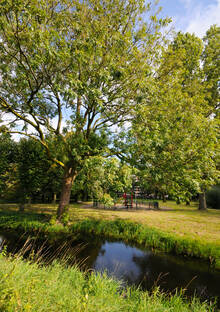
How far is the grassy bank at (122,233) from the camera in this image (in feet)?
29.4

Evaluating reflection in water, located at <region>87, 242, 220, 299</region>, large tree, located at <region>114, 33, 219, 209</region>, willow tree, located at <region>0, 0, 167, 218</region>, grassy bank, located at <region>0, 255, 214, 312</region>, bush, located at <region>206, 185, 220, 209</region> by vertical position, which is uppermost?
willow tree, located at <region>0, 0, 167, 218</region>

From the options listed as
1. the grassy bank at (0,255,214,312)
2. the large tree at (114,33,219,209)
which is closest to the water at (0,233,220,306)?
the grassy bank at (0,255,214,312)

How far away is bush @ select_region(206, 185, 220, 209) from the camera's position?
92.4 ft

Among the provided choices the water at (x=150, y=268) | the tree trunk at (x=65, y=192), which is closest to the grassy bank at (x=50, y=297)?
the water at (x=150, y=268)

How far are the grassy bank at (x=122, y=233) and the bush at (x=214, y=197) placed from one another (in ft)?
71.5

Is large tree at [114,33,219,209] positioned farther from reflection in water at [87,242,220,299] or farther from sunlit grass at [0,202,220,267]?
reflection in water at [87,242,220,299]

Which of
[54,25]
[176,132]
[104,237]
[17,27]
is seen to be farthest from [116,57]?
[104,237]

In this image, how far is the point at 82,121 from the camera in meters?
11.8

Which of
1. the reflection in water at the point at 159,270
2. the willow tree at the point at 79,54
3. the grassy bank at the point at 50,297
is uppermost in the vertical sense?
the willow tree at the point at 79,54

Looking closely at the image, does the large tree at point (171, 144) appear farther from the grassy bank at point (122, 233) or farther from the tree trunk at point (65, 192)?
the tree trunk at point (65, 192)

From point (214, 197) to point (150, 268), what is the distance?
86.6ft

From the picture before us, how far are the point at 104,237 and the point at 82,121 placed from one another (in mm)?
8878

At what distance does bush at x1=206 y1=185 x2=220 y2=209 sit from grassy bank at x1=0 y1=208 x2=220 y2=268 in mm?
21782

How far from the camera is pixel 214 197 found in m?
28.5
